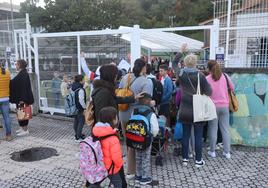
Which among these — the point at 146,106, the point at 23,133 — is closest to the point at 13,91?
the point at 23,133

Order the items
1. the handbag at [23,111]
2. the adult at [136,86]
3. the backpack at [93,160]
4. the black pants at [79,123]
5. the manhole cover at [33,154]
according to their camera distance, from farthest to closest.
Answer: the handbag at [23,111] < the black pants at [79,123] < the manhole cover at [33,154] < the adult at [136,86] < the backpack at [93,160]

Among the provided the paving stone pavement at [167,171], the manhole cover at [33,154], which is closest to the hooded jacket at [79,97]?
the paving stone pavement at [167,171]

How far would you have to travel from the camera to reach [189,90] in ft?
15.5

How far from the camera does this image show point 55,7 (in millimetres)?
33062

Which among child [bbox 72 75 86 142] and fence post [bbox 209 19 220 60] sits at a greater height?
fence post [bbox 209 19 220 60]

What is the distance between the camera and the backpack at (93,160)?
3.32 m

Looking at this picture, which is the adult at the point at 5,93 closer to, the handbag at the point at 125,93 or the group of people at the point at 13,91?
the group of people at the point at 13,91

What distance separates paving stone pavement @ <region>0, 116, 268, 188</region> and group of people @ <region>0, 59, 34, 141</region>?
2.26ft

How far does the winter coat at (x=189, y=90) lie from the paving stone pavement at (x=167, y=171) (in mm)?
858

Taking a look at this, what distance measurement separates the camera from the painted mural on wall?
5.58 meters

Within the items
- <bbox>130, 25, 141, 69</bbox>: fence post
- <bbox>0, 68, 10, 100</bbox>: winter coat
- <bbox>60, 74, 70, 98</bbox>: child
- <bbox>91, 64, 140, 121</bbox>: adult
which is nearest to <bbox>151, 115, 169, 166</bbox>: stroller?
<bbox>91, 64, 140, 121</bbox>: adult

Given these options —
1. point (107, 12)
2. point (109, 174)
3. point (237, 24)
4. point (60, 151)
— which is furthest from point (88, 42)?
point (107, 12)

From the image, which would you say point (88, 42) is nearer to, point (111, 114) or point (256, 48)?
point (256, 48)

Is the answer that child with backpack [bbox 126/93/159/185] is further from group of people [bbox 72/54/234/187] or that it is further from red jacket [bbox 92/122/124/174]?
red jacket [bbox 92/122/124/174]
